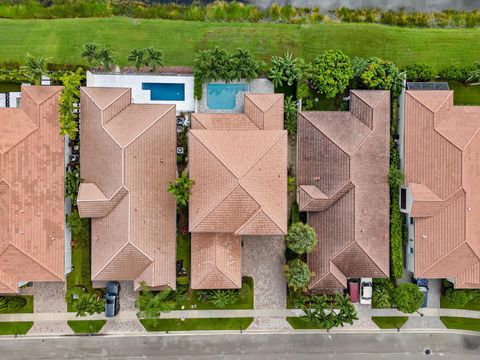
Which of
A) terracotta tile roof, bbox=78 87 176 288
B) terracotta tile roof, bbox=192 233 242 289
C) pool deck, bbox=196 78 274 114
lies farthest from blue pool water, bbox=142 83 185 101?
terracotta tile roof, bbox=192 233 242 289

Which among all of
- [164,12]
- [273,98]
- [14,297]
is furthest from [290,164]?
[14,297]

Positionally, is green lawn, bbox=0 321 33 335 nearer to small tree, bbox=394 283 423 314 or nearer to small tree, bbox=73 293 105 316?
small tree, bbox=73 293 105 316

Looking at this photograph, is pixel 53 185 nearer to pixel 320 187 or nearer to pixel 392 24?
pixel 320 187

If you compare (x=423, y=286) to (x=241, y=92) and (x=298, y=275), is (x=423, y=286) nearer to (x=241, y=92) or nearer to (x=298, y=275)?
(x=298, y=275)

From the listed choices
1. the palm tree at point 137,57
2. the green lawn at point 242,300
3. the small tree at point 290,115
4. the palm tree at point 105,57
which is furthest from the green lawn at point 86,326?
the small tree at point 290,115

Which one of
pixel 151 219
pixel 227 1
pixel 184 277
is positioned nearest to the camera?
pixel 151 219

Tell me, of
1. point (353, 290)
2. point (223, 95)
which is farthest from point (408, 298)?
point (223, 95)
